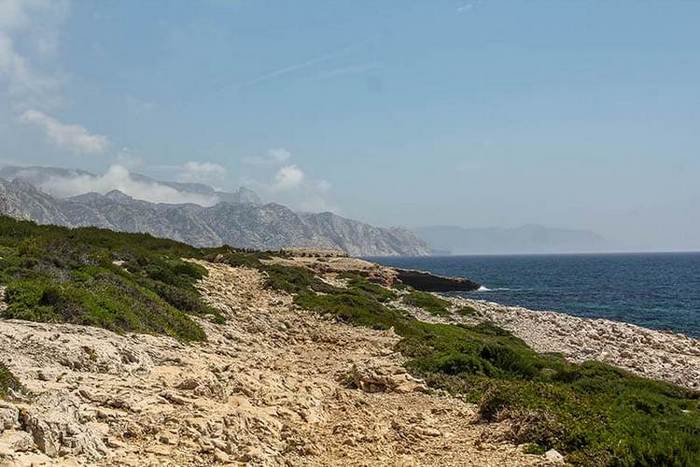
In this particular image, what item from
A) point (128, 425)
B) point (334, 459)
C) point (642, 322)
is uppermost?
point (128, 425)

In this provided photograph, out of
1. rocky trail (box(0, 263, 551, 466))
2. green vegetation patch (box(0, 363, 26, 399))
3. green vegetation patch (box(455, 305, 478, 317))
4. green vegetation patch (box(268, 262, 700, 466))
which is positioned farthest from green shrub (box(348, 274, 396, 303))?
green vegetation patch (box(0, 363, 26, 399))

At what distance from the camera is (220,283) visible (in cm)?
3494

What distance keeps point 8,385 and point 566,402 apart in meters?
12.2

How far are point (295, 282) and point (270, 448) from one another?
102 feet

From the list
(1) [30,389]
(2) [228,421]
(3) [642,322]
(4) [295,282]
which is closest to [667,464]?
(2) [228,421]

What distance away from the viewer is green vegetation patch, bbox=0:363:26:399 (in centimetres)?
966

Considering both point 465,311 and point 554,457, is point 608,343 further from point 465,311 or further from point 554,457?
point 554,457

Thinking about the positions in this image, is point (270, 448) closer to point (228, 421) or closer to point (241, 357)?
point (228, 421)

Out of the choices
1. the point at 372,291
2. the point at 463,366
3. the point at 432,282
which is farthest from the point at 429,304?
the point at 432,282

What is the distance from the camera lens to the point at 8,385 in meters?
9.95

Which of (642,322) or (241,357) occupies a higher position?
(241,357)

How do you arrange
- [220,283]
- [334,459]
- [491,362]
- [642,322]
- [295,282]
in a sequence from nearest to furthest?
1. [334,459]
2. [491,362]
3. [220,283]
4. [295,282]
5. [642,322]

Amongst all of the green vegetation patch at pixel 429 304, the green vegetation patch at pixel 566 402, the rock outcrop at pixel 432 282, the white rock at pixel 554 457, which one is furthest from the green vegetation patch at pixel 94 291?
the rock outcrop at pixel 432 282

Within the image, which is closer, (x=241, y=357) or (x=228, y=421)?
(x=228, y=421)
